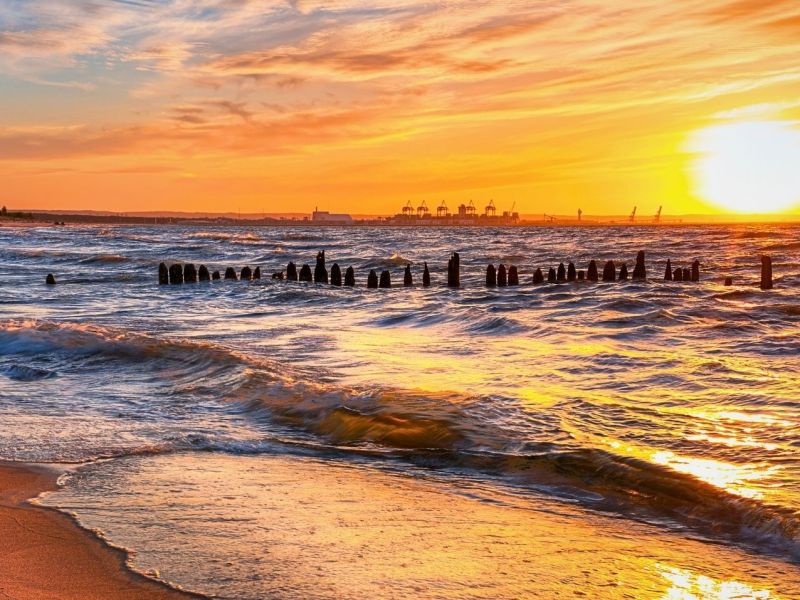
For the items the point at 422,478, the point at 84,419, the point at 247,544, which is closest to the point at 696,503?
the point at 422,478

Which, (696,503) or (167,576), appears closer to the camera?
(167,576)

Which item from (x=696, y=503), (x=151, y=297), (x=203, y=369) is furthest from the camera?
(x=151, y=297)

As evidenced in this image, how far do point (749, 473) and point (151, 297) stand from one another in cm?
2327

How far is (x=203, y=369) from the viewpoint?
12.2 meters

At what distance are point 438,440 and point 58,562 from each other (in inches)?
162

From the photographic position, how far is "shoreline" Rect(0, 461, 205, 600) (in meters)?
4.34

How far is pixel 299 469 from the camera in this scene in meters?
7.25

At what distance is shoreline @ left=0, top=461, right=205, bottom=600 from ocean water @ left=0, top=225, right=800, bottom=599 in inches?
5.8

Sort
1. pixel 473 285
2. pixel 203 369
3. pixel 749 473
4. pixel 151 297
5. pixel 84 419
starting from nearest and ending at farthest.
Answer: pixel 749 473, pixel 84 419, pixel 203 369, pixel 151 297, pixel 473 285

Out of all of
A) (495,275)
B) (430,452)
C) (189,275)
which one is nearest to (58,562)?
(430,452)

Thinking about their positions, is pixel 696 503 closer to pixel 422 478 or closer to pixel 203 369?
pixel 422 478

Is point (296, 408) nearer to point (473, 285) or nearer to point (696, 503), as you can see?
point (696, 503)

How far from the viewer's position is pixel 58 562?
4.77 meters

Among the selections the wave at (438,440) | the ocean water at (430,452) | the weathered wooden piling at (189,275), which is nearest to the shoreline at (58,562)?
the ocean water at (430,452)
